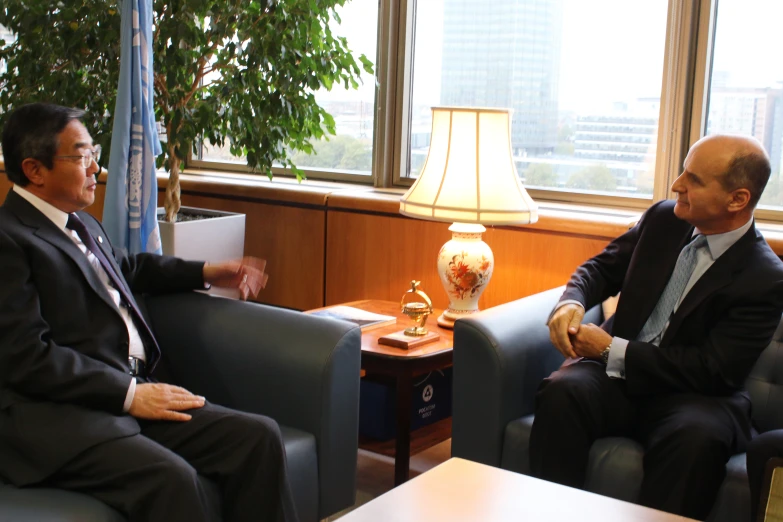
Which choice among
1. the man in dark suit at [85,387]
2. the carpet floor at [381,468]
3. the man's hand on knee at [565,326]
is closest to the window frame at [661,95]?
the man's hand on knee at [565,326]

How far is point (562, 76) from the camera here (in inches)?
139

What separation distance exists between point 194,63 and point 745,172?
213 cm

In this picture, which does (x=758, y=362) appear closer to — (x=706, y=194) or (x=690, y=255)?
(x=690, y=255)

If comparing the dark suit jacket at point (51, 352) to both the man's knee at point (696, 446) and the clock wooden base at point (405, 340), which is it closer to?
the clock wooden base at point (405, 340)

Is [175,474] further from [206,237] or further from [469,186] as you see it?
[206,237]

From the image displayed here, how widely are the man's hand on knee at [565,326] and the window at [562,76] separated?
1.15m

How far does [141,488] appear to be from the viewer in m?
1.82

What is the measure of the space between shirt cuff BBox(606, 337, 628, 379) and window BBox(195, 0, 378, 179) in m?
2.05

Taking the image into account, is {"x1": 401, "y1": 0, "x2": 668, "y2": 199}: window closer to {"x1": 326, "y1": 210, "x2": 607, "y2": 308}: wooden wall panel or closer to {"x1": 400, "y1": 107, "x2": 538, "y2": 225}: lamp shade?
{"x1": 326, "y1": 210, "x2": 607, "y2": 308}: wooden wall panel

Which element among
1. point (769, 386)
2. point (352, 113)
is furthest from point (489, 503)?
point (352, 113)

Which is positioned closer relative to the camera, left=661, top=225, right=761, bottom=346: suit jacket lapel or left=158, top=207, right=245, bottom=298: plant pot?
left=661, top=225, right=761, bottom=346: suit jacket lapel

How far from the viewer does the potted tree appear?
320cm

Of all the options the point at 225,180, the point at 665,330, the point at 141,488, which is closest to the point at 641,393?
the point at 665,330

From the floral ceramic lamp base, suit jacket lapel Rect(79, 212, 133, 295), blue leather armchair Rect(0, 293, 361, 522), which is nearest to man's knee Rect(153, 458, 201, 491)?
blue leather armchair Rect(0, 293, 361, 522)
